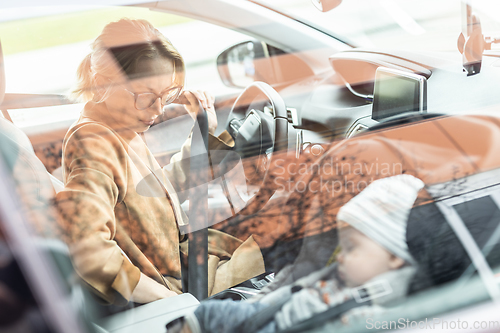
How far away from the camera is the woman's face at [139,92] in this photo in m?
1.25

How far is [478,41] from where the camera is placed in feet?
5.28

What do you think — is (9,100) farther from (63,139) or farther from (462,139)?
(462,139)

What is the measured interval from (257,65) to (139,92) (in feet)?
2.86

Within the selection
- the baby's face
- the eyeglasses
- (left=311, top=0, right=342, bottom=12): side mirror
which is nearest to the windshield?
(left=311, top=0, right=342, bottom=12): side mirror

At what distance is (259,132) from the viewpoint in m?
1.76

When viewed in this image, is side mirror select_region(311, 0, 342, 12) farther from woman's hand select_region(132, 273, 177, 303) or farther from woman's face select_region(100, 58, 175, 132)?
woman's hand select_region(132, 273, 177, 303)

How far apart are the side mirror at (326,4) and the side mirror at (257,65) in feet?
1.09

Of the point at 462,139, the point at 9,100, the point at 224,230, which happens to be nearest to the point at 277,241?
the point at 224,230

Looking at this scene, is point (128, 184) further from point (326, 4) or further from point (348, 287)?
point (326, 4)

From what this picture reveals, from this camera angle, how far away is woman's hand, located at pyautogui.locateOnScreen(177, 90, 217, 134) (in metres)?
1.46

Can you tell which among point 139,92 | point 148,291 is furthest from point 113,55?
point 148,291

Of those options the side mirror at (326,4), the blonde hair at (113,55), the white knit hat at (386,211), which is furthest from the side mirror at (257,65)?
the white knit hat at (386,211)

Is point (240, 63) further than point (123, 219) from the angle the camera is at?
A: Yes

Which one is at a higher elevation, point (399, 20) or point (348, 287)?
point (399, 20)
